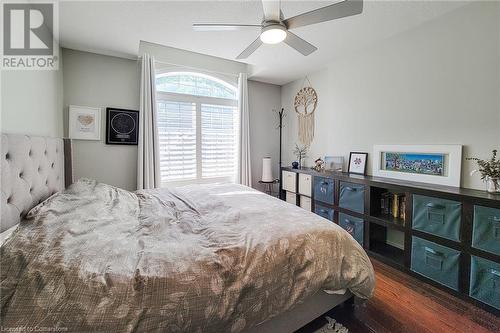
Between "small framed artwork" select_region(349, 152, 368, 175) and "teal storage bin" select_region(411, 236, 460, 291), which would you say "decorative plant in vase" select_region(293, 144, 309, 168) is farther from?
"teal storage bin" select_region(411, 236, 460, 291)

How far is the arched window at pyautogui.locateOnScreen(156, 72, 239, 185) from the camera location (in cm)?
338

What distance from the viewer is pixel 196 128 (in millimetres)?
3609

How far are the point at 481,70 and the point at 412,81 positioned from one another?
21.6 inches

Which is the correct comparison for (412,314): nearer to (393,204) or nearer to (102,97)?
(393,204)

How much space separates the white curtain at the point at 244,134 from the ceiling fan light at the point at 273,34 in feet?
6.59

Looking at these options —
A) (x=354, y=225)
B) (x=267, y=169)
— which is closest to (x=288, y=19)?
(x=354, y=225)

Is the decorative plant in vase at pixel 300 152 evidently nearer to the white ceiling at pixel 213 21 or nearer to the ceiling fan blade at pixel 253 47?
the white ceiling at pixel 213 21

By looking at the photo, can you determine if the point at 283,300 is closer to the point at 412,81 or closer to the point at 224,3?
the point at 224,3

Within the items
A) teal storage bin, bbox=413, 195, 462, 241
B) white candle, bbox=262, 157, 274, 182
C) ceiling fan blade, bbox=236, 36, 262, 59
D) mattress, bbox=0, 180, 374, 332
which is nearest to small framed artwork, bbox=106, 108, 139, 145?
mattress, bbox=0, 180, 374, 332

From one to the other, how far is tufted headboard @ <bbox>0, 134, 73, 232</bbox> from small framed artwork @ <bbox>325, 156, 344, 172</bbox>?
3.21 m

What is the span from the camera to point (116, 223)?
1456mm

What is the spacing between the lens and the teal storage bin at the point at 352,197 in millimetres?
2553

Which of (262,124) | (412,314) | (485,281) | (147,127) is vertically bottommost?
(412,314)

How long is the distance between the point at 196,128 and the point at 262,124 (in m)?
1.28
